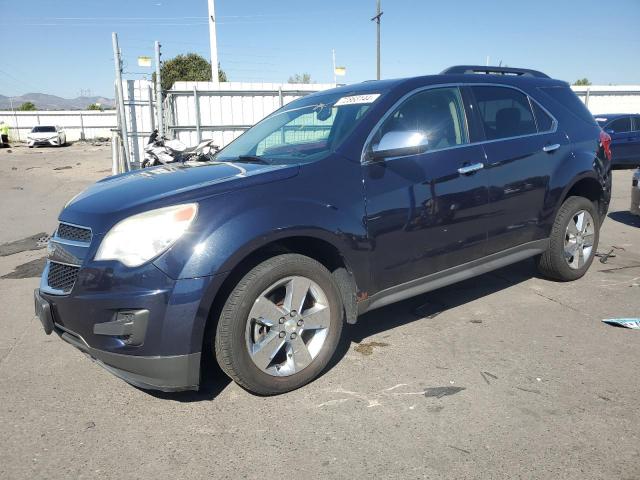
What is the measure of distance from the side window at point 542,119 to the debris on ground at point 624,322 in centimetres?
168

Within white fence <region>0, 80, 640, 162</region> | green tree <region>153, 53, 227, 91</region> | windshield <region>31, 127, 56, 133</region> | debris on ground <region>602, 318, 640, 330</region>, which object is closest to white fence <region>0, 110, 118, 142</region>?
green tree <region>153, 53, 227, 91</region>

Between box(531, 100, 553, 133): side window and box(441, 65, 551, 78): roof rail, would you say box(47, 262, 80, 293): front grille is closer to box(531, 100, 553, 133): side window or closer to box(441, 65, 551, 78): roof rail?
box(441, 65, 551, 78): roof rail

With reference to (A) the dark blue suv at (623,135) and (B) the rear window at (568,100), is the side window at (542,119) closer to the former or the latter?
(B) the rear window at (568,100)

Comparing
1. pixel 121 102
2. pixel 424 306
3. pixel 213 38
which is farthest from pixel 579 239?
pixel 213 38

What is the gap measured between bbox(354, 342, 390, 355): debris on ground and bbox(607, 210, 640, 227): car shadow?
616 centimetres

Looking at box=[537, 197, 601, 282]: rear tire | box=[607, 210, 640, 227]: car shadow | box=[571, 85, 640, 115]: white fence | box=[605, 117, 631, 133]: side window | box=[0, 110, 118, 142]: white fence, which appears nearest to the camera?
box=[537, 197, 601, 282]: rear tire

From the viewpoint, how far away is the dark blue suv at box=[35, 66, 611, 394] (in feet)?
8.67

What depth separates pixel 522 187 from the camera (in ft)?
13.7

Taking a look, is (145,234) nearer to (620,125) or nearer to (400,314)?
(400,314)

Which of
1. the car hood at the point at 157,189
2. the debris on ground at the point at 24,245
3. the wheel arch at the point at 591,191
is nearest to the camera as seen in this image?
the car hood at the point at 157,189

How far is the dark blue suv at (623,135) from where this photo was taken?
14281 millimetres

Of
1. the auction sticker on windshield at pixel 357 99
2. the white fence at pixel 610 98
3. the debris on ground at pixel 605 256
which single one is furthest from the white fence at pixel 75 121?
the auction sticker on windshield at pixel 357 99

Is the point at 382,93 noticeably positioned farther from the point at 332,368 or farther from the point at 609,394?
the point at 609,394

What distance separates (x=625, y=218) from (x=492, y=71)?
5417mm
